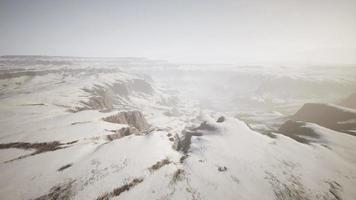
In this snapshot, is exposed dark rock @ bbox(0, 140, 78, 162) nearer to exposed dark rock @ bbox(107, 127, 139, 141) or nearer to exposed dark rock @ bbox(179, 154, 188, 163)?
exposed dark rock @ bbox(107, 127, 139, 141)

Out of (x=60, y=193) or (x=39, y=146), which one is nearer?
(x=60, y=193)

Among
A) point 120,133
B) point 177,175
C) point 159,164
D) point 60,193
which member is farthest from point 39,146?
point 177,175

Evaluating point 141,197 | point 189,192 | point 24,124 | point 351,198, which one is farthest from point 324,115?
point 24,124

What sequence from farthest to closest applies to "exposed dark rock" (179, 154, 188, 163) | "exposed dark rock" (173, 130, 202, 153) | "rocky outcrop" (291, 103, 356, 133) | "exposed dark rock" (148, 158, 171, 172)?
"rocky outcrop" (291, 103, 356, 133)
"exposed dark rock" (173, 130, 202, 153)
"exposed dark rock" (179, 154, 188, 163)
"exposed dark rock" (148, 158, 171, 172)

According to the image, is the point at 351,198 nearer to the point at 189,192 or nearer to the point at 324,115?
the point at 189,192

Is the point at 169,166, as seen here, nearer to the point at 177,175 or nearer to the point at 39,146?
the point at 177,175

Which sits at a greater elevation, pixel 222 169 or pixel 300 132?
pixel 222 169

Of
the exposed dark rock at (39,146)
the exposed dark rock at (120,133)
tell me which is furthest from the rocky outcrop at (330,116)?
the exposed dark rock at (39,146)

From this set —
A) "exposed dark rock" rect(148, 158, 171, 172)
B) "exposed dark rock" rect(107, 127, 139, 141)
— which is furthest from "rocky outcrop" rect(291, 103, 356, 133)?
"exposed dark rock" rect(107, 127, 139, 141)

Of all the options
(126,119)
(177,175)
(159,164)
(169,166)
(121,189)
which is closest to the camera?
(121,189)
